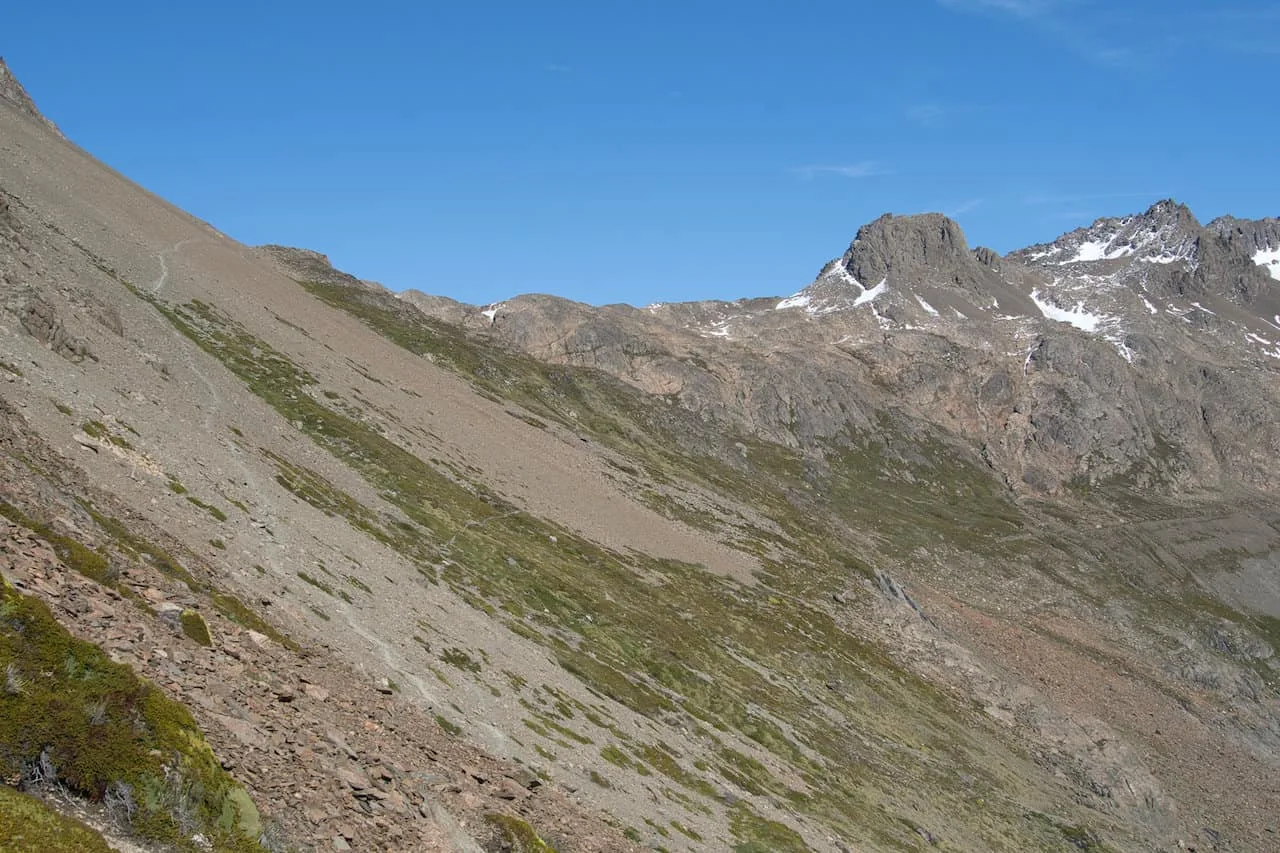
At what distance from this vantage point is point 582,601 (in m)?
64.2

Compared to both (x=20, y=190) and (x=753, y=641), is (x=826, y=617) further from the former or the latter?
(x=20, y=190)

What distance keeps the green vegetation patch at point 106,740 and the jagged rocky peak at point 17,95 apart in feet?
510

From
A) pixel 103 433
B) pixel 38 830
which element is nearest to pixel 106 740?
pixel 38 830

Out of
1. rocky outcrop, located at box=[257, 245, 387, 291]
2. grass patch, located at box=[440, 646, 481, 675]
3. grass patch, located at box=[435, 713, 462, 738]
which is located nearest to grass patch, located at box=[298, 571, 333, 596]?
grass patch, located at box=[440, 646, 481, 675]

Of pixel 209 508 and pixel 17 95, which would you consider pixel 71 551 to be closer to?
pixel 209 508

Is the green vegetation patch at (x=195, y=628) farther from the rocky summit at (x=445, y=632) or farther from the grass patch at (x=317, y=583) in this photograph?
the grass patch at (x=317, y=583)

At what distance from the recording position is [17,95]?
14325 centimetres

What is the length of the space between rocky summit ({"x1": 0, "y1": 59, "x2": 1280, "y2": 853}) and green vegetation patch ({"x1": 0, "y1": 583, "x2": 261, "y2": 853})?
0.06 metres

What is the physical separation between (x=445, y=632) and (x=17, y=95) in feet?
483

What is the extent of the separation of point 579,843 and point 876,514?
162m

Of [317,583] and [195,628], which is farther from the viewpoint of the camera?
[317,583]

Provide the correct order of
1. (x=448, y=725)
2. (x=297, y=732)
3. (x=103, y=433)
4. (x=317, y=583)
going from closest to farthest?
(x=297, y=732), (x=448, y=725), (x=317, y=583), (x=103, y=433)

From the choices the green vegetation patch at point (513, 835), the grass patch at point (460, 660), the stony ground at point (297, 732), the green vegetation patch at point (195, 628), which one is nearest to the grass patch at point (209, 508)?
the grass patch at point (460, 660)

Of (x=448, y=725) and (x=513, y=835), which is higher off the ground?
(x=513, y=835)
